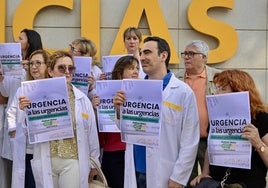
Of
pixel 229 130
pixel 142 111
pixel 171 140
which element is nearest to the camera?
pixel 229 130

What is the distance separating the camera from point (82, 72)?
5539 millimetres

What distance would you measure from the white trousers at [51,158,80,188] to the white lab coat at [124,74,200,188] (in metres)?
0.64

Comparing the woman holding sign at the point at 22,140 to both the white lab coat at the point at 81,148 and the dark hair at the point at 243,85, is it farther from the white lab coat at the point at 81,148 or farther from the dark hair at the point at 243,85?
the dark hair at the point at 243,85

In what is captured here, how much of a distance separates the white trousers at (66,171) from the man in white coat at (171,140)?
0.47 meters

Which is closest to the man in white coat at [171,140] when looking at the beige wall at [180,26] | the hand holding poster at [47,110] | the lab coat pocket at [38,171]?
the hand holding poster at [47,110]

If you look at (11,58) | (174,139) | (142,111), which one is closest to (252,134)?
(174,139)

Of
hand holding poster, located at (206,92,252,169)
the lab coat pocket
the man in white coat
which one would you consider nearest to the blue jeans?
the man in white coat

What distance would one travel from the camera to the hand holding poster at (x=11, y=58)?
17.9 ft

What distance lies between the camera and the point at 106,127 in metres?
5.02

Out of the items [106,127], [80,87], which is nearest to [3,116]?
[80,87]

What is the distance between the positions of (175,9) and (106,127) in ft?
13.1

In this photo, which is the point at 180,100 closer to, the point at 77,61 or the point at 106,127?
the point at 106,127

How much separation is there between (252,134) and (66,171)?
1599 mm

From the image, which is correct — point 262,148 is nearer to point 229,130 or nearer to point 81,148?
point 229,130
